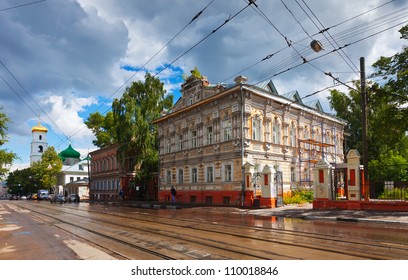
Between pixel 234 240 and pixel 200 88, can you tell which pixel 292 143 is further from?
pixel 234 240

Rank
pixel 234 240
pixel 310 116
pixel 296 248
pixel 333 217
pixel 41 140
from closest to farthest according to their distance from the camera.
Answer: pixel 296 248 → pixel 234 240 → pixel 333 217 → pixel 310 116 → pixel 41 140

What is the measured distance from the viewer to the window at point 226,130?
26.9m

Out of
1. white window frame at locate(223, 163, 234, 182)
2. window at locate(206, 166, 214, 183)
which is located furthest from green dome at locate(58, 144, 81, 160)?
white window frame at locate(223, 163, 234, 182)

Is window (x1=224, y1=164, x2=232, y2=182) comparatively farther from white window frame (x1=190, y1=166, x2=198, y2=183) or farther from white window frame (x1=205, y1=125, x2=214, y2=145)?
white window frame (x1=190, y1=166, x2=198, y2=183)

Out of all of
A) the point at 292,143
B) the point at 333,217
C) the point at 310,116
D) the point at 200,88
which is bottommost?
the point at 333,217

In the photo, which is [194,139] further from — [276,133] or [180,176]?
[276,133]

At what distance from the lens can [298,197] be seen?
1045 inches

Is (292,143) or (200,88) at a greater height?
(200,88)

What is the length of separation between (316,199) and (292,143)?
10420 millimetres

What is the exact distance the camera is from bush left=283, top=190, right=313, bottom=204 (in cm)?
2578

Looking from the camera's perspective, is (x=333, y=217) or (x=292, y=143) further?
(x=292, y=143)

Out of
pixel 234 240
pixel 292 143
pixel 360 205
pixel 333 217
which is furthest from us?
pixel 292 143

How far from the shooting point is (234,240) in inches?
379

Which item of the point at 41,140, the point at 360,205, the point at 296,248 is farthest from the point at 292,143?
the point at 41,140
